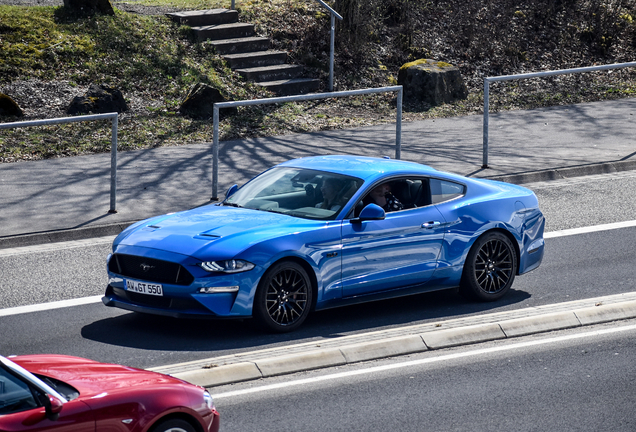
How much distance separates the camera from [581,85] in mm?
22047

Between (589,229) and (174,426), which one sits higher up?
(174,426)

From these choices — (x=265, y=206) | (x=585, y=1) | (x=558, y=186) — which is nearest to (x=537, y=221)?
(x=265, y=206)

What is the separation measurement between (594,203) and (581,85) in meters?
8.12

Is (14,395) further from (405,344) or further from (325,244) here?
(325,244)

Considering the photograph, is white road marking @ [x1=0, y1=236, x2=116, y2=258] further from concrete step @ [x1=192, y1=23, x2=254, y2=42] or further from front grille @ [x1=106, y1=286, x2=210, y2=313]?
concrete step @ [x1=192, y1=23, x2=254, y2=42]

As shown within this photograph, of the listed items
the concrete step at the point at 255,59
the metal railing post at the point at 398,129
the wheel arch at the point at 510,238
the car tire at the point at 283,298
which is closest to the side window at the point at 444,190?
the wheel arch at the point at 510,238

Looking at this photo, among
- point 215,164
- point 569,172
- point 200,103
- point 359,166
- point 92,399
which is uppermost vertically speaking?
point 359,166

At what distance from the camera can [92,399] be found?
4914 millimetres

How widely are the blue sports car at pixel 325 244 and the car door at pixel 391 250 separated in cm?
1

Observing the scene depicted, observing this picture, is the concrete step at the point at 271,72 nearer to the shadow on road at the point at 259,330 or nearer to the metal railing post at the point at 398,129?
the metal railing post at the point at 398,129

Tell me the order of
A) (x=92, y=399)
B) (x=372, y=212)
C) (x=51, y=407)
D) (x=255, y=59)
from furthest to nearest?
→ (x=255, y=59) < (x=372, y=212) < (x=92, y=399) < (x=51, y=407)

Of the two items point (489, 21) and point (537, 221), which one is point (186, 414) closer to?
point (537, 221)

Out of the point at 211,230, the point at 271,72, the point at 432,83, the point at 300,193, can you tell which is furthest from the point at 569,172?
the point at 211,230

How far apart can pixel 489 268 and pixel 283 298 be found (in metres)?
2.53
